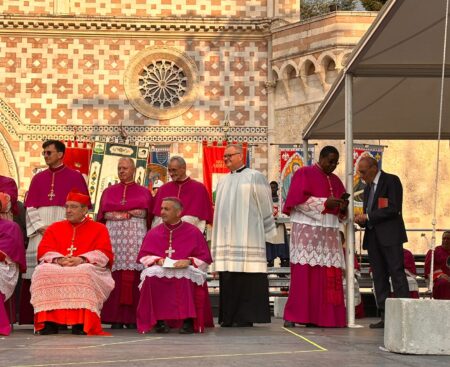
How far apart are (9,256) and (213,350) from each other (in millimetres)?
3351

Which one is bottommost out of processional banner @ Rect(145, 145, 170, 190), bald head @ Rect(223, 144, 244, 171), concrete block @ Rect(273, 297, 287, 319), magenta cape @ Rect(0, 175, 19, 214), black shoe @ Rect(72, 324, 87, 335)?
concrete block @ Rect(273, 297, 287, 319)

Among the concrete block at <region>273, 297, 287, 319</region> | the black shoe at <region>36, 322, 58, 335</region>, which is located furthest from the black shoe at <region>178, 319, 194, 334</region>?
the concrete block at <region>273, 297, 287, 319</region>

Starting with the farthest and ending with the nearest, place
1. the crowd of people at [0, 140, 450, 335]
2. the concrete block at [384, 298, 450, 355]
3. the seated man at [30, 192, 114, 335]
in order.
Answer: the crowd of people at [0, 140, 450, 335], the seated man at [30, 192, 114, 335], the concrete block at [384, 298, 450, 355]

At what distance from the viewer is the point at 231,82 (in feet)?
97.3

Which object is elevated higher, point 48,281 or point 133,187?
point 133,187

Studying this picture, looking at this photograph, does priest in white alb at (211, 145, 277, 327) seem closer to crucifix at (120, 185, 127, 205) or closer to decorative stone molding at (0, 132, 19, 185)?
crucifix at (120, 185, 127, 205)

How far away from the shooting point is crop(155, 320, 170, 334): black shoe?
10.7 meters

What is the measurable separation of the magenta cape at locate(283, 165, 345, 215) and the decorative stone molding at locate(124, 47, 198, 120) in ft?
59.5

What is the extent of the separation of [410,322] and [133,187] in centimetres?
494

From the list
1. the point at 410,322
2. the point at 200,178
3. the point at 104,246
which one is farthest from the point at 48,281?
the point at 200,178

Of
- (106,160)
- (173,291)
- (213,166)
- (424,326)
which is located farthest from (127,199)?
(213,166)

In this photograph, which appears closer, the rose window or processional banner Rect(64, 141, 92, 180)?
processional banner Rect(64, 141, 92, 180)

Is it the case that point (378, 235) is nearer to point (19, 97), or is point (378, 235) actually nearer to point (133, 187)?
point (133, 187)

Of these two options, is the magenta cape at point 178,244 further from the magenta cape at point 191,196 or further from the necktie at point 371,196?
the necktie at point 371,196
